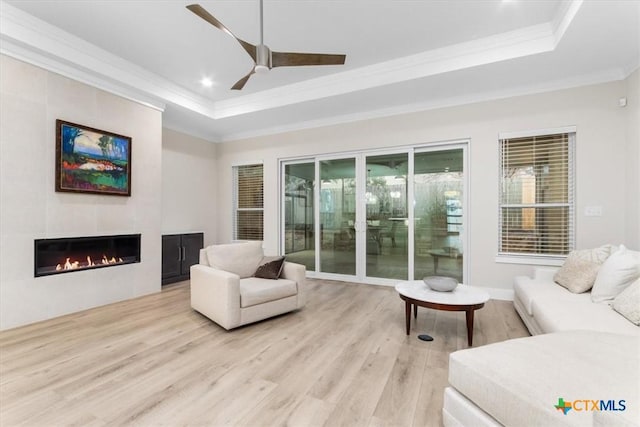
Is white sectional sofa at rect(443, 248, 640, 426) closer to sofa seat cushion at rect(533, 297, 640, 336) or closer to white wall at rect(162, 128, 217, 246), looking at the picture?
sofa seat cushion at rect(533, 297, 640, 336)

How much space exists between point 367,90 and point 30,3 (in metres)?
3.73

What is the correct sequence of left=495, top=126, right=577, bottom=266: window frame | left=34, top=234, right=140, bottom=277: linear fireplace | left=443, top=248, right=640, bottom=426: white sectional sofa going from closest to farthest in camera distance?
1. left=443, top=248, right=640, bottom=426: white sectional sofa
2. left=34, top=234, right=140, bottom=277: linear fireplace
3. left=495, top=126, right=577, bottom=266: window frame

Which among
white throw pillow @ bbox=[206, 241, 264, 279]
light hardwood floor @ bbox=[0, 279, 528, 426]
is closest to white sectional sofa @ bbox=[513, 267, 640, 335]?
light hardwood floor @ bbox=[0, 279, 528, 426]

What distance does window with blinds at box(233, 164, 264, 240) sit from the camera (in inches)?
244

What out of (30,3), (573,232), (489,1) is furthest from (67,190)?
(573,232)

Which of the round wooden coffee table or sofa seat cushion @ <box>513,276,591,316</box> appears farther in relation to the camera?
sofa seat cushion @ <box>513,276,591,316</box>

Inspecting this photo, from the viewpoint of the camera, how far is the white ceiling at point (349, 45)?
2850 mm

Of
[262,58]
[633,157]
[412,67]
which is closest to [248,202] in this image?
[412,67]

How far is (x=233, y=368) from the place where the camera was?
2273mm

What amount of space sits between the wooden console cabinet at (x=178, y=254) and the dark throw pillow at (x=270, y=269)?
7.38ft

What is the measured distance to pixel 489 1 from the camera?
2.76 m

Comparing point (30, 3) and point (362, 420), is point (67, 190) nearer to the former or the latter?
point (30, 3)

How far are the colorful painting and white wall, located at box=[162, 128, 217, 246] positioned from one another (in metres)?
1.31

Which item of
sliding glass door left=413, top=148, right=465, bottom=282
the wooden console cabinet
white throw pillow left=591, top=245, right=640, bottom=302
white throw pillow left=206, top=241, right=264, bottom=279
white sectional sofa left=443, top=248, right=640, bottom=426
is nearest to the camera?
white sectional sofa left=443, top=248, right=640, bottom=426
